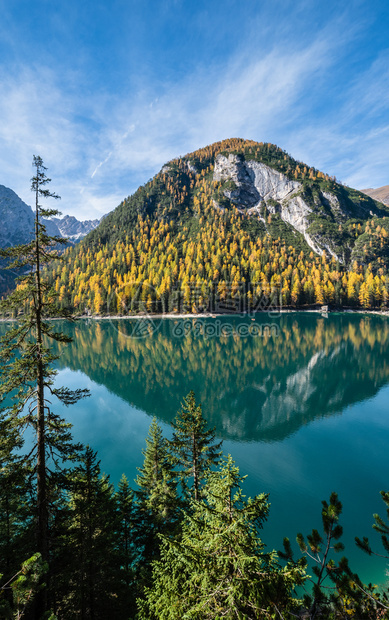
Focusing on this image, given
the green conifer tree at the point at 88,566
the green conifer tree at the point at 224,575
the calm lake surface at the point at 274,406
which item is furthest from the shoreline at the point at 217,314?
the green conifer tree at the point at 224,575

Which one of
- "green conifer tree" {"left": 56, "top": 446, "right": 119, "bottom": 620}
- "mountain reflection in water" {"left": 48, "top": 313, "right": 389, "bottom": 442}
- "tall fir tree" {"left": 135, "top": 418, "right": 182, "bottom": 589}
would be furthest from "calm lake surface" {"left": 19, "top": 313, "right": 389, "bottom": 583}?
"green conifer tree" {"left": 56, "top": 446, "right": 119, "bottom": 620}

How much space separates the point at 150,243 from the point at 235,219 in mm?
67139

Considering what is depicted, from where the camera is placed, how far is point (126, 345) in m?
72.5

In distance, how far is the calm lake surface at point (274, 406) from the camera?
20281 millimetres

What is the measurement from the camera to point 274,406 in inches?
1470

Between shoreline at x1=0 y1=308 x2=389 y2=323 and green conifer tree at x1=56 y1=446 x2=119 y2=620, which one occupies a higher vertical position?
shoreline at x1=0 y1=308 x2=389 y2=323

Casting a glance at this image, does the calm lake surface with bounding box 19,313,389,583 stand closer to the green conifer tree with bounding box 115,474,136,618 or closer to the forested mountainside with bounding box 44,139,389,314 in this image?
the green conifer tree with bounding box 115,474,136,618

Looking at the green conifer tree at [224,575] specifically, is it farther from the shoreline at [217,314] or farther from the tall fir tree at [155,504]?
the shoreline at [217,314]

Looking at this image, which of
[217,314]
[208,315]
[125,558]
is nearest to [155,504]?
[125,558]

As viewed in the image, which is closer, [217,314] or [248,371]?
[248,371]

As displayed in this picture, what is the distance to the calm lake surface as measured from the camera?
20281 mm

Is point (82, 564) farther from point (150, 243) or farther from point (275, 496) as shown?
point (150, 243)

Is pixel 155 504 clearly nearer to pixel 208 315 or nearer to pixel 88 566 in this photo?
pixel 88 566

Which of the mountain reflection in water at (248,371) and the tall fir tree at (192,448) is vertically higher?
the tall fir tree at (192,448)
